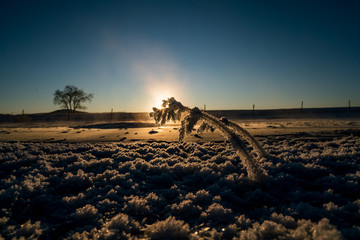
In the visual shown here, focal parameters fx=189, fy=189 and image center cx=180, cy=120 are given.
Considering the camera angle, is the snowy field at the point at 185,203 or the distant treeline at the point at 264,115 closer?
the snowy field at the point at 185,203

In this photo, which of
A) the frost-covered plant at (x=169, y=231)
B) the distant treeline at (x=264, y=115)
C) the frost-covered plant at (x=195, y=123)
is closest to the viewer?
the frost-covered plant at (x=169, y=231)

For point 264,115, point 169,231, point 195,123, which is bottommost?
point 169,231

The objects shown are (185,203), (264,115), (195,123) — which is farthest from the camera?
(264,115)

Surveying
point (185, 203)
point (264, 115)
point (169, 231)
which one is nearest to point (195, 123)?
point (185, 203)

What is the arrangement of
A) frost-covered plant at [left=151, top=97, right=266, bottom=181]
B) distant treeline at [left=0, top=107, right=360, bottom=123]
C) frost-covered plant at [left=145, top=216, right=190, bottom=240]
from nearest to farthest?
frost-covered plant at [left=145, top=216, right=190, bottom=240]
frost-covered plant at [left=151, top=97, right=266, bottom=181]
distant treeline at [left=0, top=107, right=360, bottom=123]

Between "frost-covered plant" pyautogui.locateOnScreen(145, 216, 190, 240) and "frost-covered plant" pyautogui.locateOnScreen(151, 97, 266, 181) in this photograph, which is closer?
"frost-covered plant" pyautogui.locateOnScreen(145, 216, 190, 240)

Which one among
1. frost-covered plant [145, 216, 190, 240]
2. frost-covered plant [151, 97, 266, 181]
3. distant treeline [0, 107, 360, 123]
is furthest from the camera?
distant treeline [0, 107, 360, 123]

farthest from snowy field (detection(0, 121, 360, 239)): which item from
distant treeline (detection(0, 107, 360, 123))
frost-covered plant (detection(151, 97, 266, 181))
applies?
distant treeline (detection(0, 107, 360, 123))

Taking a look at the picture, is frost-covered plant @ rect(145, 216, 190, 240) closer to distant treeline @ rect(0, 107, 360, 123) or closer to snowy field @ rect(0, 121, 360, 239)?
snowy field @ rect(0, 121, 360, 239)

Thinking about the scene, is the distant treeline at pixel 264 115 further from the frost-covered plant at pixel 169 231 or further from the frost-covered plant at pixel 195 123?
the frost-covered plant at pixel 169 231

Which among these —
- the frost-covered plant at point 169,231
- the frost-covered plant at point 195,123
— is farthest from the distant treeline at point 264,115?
the frost-covered plant at point 169,231

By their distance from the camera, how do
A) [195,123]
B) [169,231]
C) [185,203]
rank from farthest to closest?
[195,123]
[185,203]
[169,231]

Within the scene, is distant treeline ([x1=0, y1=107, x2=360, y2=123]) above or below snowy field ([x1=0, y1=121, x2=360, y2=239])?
above

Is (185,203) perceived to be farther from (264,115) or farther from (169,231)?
(264,115)
